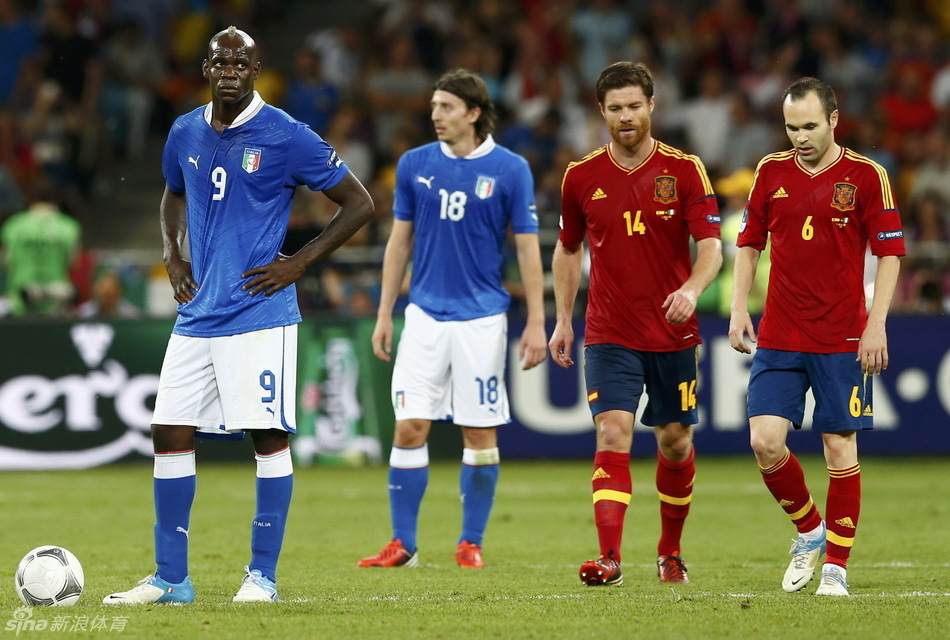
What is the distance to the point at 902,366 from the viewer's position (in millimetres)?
13609

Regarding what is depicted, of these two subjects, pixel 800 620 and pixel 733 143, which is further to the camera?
pixel 733 143

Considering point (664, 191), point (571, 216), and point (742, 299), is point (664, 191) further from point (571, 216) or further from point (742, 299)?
point (742, 299)

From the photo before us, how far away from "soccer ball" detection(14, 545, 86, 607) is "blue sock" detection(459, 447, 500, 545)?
2647 mm

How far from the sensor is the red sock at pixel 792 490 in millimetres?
7129

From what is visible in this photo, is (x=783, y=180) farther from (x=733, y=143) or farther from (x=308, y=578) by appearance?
(x=733, y=143)

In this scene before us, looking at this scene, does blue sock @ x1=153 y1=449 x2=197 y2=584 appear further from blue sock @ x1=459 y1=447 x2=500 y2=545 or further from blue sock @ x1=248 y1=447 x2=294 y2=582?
blue sock @ x1=459 y1=447 x2=500 y2=545

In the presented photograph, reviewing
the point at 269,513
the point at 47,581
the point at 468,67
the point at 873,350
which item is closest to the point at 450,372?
the point at 269,513

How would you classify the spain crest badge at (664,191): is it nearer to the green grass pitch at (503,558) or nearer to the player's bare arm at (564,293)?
the player's bare arm at (564,293)

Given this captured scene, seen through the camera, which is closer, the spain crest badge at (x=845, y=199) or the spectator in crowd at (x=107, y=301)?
the spain crest badge at (x=845, y=199)

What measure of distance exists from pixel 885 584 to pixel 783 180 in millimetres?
1995

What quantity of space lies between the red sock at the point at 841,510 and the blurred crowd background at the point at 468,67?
9.28 m

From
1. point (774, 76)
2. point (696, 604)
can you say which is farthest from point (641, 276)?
point (774, 76)

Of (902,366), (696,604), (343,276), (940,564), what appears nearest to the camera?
(696,604)

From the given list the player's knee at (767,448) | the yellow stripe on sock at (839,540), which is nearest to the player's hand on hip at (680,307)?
the player's knee at (767,448)
